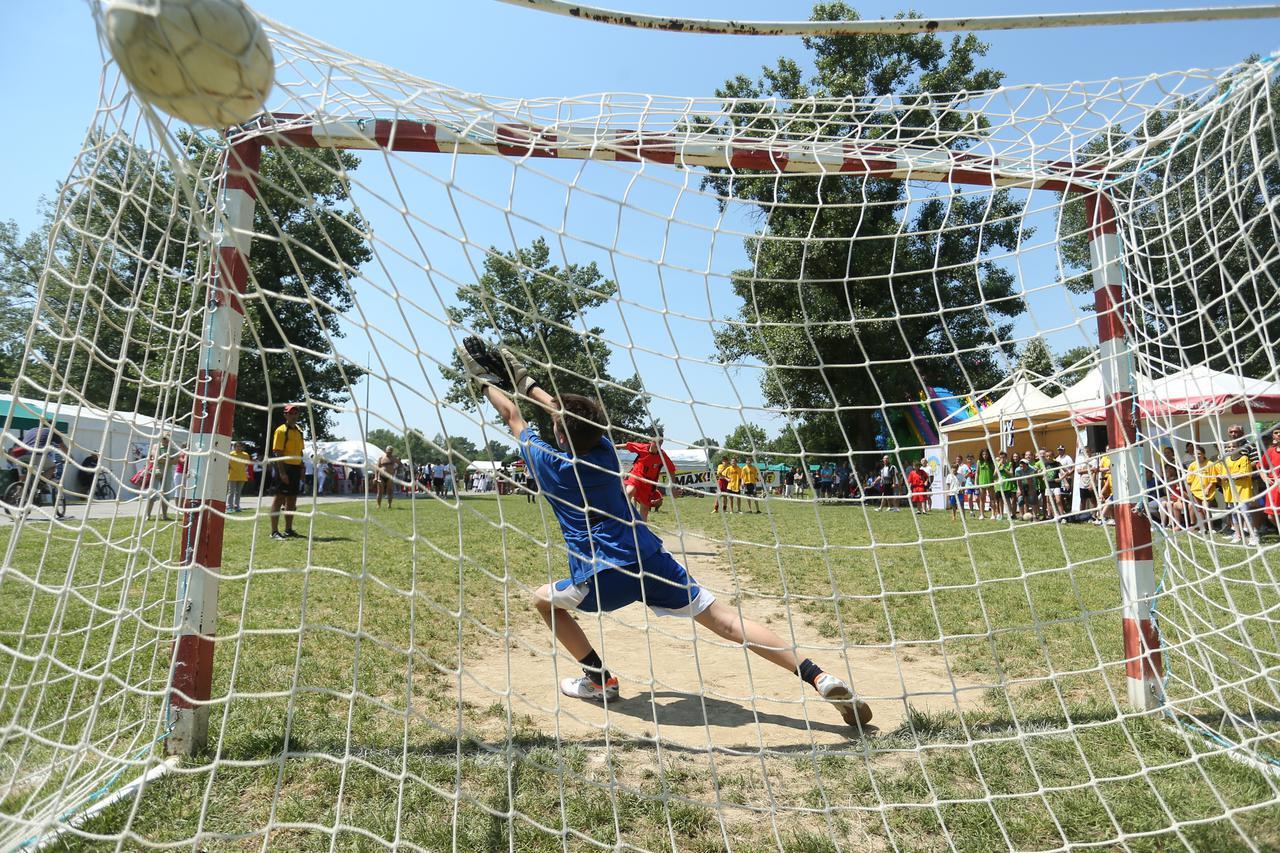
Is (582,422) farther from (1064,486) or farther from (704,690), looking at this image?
(1064,486)

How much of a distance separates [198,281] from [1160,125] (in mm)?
4258

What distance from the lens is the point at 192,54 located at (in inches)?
70.3

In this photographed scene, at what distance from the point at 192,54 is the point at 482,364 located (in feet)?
5.37

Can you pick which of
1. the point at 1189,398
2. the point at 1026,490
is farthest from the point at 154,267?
the point at 1026,490

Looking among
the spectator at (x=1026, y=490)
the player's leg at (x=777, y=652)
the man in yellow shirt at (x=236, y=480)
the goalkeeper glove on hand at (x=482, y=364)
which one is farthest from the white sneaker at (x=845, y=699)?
the spectator at (x=1026, y=490)

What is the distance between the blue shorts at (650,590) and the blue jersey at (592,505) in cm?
5

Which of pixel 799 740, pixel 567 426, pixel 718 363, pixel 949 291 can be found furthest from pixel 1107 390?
pixel 949 291

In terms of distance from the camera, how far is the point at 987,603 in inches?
229

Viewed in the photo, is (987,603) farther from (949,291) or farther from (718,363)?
(949,291)

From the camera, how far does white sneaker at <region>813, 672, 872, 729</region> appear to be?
318 cm

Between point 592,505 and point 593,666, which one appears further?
point 593,666

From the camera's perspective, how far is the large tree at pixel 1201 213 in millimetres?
2852

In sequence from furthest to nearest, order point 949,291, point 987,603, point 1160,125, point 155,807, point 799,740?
point 949,291, point 987,603, point 1160,125, point 799,740, point 155,807

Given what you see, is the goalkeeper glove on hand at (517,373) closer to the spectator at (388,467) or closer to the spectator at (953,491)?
the spectator at (388,467)
